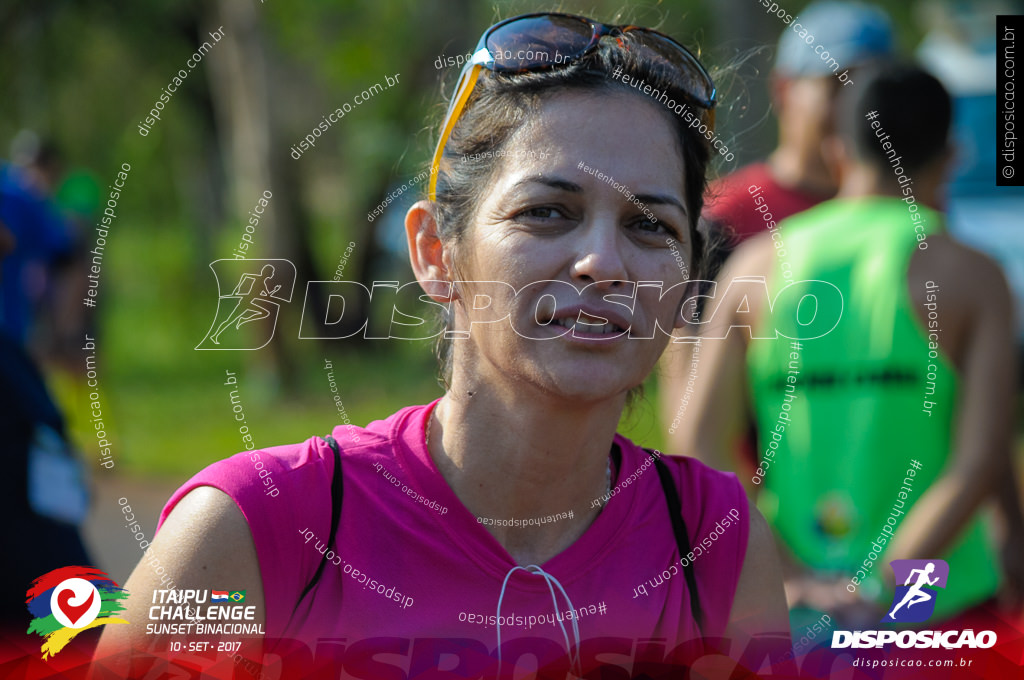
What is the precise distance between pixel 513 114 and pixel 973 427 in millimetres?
1600

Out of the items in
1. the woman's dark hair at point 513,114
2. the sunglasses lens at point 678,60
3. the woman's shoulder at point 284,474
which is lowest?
the woman's shoulder at point 284,474

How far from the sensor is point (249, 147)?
6.22m

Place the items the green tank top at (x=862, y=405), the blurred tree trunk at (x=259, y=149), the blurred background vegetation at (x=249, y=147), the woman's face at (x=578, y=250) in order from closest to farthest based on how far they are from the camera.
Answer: the woman's face at (x=578, y=250)
the green tank top at (x=862, y=405)
the blurred background vegetation at (x=249, y=147)
the blurred tree trunk at (x=259, y=149)

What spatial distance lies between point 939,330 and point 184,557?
1.95m

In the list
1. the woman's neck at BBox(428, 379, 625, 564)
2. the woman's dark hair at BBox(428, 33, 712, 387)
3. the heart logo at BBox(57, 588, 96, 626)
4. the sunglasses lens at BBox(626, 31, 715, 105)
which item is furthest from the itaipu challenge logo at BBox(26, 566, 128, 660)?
the sunglasses lens at BBox(626, 31, 715, 105)

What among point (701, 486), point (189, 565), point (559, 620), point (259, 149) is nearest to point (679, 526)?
point (701, 486)

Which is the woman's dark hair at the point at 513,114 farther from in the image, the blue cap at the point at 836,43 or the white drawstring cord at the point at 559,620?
the blue cap at the point at 836,43

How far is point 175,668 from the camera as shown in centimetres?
157

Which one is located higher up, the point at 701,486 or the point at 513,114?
the point at 513,114

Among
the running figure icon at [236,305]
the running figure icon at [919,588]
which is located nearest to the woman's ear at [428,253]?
the running figure icon at [236,305]

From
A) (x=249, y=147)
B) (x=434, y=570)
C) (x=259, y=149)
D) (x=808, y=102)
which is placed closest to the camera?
(x=434, y=570)

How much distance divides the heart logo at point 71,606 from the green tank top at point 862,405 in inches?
68.8

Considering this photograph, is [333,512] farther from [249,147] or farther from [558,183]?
[249,147]

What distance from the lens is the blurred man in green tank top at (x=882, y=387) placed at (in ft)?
8.55
